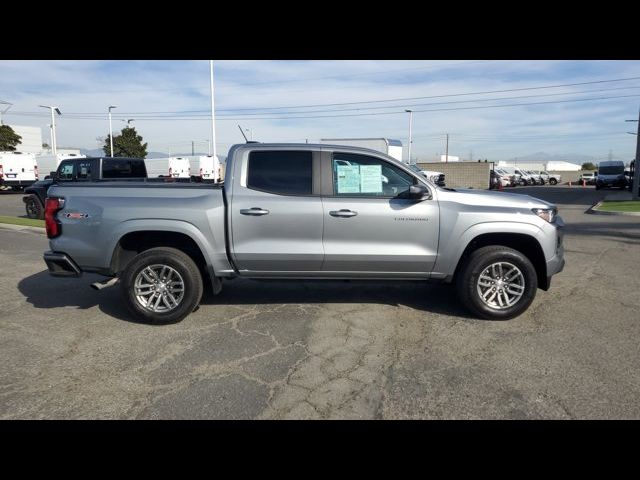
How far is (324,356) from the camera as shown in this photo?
3.99 metres

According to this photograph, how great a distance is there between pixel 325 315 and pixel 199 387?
196cm

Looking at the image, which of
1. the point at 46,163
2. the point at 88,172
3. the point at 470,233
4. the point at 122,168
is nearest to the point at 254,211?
the point at 470,233

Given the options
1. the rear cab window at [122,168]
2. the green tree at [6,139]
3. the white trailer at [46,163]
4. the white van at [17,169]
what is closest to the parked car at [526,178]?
the white trailer at [46,163]

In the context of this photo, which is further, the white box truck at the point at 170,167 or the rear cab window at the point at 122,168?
the white box truck at the point at 170,167

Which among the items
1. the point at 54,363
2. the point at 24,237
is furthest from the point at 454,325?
the point at 24,237

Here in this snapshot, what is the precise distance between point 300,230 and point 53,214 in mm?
2717

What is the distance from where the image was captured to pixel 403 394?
10.8 ft

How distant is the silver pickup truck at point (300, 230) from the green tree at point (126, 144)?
50.2m

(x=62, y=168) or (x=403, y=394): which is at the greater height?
(x=62, y=168)

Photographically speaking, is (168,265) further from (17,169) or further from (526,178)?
(526,178)

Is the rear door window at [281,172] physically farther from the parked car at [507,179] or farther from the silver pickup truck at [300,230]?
the parked car at [507,179]

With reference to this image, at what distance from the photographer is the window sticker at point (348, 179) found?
4887mm
